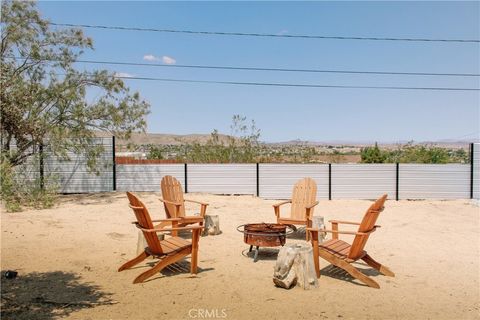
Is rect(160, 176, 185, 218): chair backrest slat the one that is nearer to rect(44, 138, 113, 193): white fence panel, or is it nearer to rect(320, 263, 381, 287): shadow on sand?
rect(320, 263, 381, 287): shadow on sand

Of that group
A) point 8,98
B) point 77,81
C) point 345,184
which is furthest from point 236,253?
point 77,81

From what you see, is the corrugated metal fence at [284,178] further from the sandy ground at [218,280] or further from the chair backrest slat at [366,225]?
the chair backrest slat at [366,225]

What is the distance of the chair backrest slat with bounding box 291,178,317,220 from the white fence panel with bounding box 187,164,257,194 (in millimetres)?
5318

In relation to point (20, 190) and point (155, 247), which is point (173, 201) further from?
point (20, 190)

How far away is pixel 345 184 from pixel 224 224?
18.2ft

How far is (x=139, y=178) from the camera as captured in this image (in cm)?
1320

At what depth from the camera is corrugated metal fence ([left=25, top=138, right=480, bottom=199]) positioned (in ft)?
41.5

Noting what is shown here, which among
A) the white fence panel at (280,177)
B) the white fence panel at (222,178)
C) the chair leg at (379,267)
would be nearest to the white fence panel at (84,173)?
Answer: the white fence panel at (222,178)

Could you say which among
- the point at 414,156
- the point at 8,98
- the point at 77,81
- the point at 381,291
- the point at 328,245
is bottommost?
the point at 381,291

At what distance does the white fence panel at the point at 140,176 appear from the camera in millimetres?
13117

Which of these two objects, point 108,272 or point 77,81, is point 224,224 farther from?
point 77,81

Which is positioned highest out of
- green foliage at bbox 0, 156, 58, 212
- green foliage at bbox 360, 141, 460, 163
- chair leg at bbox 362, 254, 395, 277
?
green foliage at bbox 360, 141, 460, 163

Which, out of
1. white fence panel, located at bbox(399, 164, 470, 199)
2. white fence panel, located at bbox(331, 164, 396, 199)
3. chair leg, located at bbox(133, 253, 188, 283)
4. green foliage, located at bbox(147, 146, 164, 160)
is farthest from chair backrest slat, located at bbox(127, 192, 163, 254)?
green foliage, located at bbox(147, 146, 164, 160)

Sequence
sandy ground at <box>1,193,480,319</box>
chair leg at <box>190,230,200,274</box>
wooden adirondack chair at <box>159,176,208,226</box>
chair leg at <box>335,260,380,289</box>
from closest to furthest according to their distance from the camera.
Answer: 1. sandy ground at <box>1,193,480,319</box>
2. chair leg at <box>335,260,380,289</box>
3. chair leg at <box>190,230,200,274</box>
4. wooden adirondack chair at <box>159,176,208,226</box>
